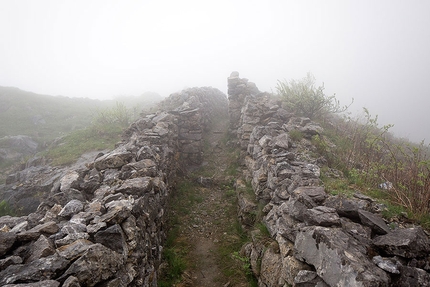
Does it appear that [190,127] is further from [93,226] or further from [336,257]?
[336,257]

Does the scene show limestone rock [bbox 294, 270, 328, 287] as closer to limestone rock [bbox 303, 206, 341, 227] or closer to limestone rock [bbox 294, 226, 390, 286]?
limestone rock [bbox 294, 226, 390, 286]

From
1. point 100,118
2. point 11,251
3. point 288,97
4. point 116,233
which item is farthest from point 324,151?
point 100,118

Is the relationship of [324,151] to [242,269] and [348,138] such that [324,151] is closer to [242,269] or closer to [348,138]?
[348,138]

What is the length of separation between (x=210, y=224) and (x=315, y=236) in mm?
5756

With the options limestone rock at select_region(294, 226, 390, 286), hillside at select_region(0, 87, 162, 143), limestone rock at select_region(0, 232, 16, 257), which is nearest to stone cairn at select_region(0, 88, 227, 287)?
limestone rock at select_region(0, 232, 16, 257)

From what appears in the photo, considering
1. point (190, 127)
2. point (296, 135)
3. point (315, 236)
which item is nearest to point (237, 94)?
point (190, 127)

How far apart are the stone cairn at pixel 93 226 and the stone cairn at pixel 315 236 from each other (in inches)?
131

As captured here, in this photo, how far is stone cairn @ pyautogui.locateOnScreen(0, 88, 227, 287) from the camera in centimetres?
385

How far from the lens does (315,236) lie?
184 inches

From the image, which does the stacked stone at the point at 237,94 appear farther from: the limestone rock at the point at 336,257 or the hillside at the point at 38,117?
the limestone rock at the point at 336,257

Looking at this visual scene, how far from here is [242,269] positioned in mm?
7062

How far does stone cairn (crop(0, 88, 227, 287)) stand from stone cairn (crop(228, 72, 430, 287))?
10.9ft

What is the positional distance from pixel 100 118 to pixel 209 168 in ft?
36.8

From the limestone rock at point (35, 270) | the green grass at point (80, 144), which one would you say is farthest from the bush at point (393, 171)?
the green grass at point (80, 144)
